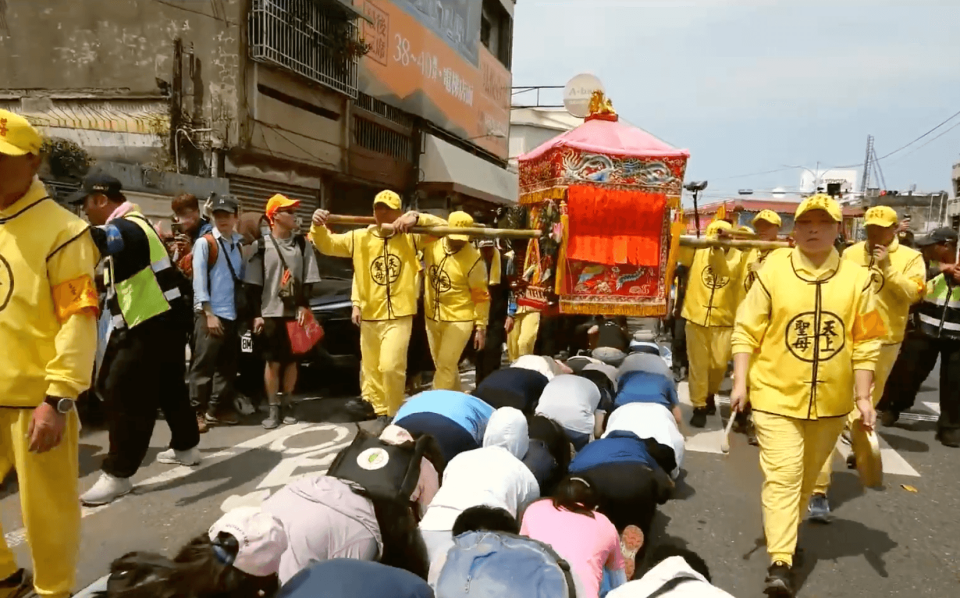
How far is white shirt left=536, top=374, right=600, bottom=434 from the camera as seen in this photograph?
4.22 meters

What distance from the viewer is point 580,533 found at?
2.56 metres

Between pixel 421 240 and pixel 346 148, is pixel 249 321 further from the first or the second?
pixel 346 148

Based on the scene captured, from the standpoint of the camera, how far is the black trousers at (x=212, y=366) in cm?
537

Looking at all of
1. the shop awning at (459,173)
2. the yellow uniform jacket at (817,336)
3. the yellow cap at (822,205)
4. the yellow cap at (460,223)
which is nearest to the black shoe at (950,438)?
the yellow uniform jacket at (817,336)

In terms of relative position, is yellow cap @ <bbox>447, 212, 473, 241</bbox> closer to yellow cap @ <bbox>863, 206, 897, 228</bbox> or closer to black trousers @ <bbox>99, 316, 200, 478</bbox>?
black trousers @ <bbox>99, 316, 200, 478</bbox>

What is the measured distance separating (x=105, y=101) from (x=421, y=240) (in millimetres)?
8470

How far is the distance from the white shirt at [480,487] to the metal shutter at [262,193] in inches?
359

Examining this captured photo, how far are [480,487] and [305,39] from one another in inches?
455

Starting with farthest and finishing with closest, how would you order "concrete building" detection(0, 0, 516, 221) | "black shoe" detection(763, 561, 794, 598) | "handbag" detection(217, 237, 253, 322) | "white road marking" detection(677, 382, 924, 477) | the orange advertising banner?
the orange advertising banner → "concrete building" detection(0, 0, 516, 221) → "handbag" detection(217, 237, 253, 322) → "white road marking" detection(677, 382, 924, 477) → "black shoe" detection(763, 561, 794, 598)

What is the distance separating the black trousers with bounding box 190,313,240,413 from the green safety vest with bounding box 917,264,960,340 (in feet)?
20.8

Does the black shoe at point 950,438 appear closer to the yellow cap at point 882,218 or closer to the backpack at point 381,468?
the yellow cap at point 882,218

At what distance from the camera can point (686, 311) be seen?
6.38m

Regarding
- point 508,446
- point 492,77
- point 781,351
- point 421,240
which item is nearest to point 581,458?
point 508,446

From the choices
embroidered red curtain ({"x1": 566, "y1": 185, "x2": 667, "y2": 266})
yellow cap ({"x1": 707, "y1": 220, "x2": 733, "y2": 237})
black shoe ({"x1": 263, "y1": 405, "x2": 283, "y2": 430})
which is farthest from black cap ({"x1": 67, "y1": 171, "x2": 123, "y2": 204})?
yellow cap ({"x1": 707, "y1": 220, "x2": 733, "y2": 237})
